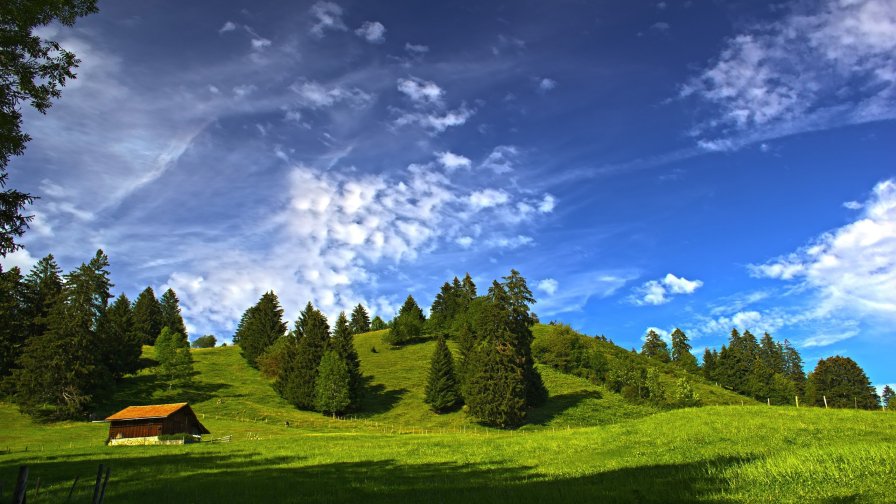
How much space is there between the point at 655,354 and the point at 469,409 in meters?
95.0

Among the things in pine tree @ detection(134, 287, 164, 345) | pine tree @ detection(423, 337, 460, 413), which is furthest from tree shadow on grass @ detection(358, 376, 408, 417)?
pine tree @ detection(134, 287, 164, 345)

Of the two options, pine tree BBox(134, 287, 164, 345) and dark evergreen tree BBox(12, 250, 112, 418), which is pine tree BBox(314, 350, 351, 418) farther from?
pine tree BBox(134, 287, 164, 345)

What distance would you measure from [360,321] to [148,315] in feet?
208

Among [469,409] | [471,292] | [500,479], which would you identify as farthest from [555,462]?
[471,292]

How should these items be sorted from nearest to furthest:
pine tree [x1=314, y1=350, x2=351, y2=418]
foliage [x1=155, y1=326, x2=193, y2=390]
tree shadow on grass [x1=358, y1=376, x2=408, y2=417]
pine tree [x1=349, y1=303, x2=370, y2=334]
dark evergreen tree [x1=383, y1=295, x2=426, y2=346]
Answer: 1. pine tree [x1=314, y1=350, x2=351, y2=418]
2. tree shadow on grass [x1=358, y1=376, x2=408, y2=417]
3. foliage [x1=155, y1=326, x2=193, y2=390]
4. dark evergreen tree [x1=383, y1=295, x2=426, y2=346]
5. pine tree [x1=349, y1=303, x2=370, y2=334]

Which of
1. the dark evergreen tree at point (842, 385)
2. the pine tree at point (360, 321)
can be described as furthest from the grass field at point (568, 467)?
the pine tree at point (360, 321)

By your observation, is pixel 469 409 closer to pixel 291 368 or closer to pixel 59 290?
pixel 291 368

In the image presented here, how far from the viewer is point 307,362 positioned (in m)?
85.4

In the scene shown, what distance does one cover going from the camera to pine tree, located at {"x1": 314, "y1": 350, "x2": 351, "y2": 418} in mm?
77000

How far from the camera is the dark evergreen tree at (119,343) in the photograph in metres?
77.6

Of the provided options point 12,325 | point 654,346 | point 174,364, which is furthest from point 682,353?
point 12,325

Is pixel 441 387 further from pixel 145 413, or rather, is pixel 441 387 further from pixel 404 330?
pixel 404 330

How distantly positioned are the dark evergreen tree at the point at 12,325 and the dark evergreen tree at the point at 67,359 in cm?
621

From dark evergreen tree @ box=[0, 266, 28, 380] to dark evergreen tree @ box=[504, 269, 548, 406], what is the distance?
70114mm
